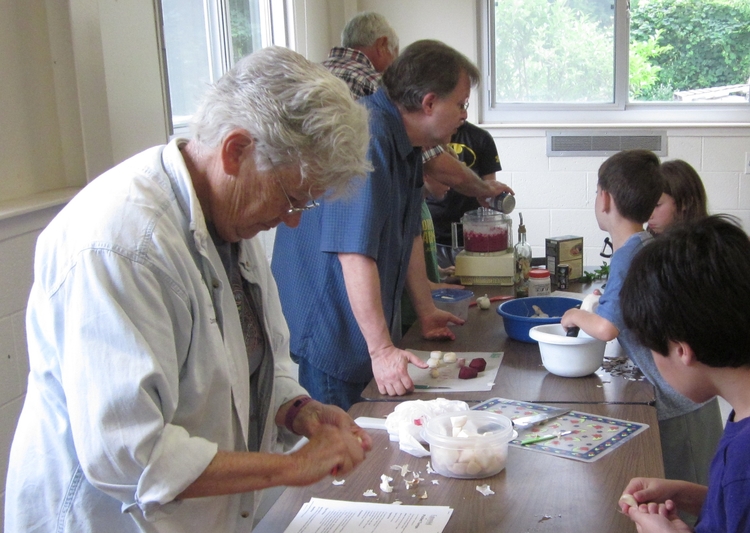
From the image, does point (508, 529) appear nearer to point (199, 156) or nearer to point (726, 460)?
point (726, 460)

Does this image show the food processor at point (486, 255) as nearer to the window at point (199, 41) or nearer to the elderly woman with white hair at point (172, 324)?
the window at point (199, 41)

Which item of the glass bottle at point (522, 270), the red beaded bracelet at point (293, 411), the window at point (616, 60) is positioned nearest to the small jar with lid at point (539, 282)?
the glass bottle at point (522, 270)

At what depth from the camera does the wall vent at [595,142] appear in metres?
4.78

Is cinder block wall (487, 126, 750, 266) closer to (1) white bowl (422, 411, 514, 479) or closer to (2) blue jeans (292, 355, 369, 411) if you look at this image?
(2) blue jeans (292, 355, 369, 411)

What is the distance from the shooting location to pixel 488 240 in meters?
2.90

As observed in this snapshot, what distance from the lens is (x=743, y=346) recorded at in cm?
115

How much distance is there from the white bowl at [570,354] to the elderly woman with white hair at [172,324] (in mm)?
708

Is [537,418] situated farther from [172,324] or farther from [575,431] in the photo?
[172,324]

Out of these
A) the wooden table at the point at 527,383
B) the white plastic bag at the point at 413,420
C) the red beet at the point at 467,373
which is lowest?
the wooden table at the point at 527,383

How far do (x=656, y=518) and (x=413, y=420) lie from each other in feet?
1.66

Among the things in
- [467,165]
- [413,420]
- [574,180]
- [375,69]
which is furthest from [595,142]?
[413,420]

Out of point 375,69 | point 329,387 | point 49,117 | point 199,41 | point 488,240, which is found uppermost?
point 199,41

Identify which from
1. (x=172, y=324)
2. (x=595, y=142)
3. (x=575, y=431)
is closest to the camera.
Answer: (x=172, y=324)

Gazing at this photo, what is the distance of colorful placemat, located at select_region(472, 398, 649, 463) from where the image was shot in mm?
1472
